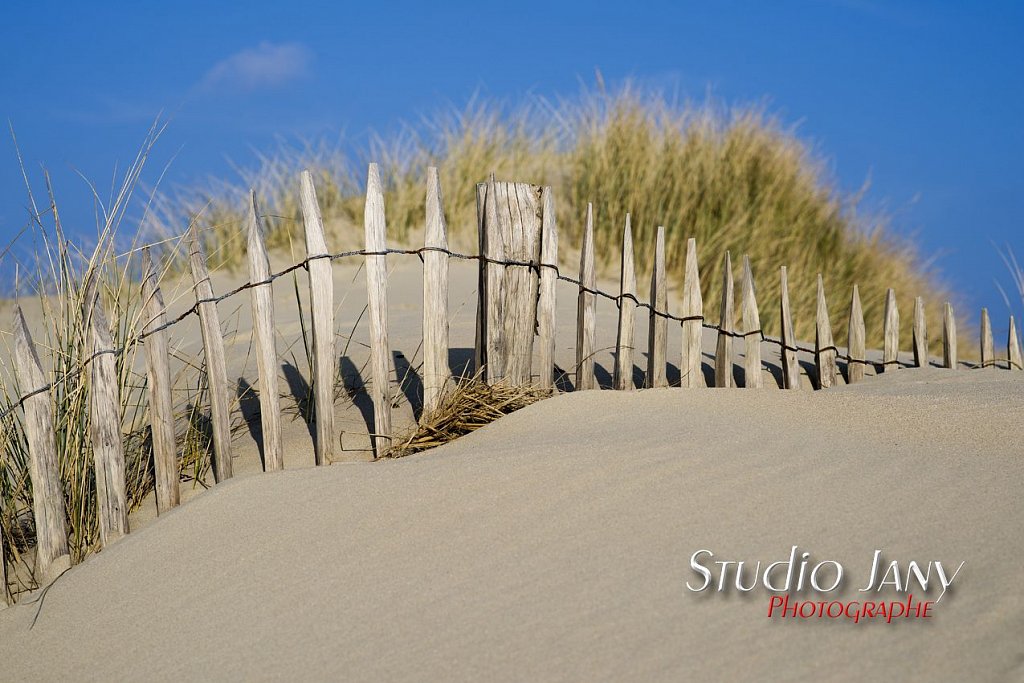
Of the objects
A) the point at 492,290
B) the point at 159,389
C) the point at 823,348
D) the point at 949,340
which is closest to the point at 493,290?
the point at 492,290

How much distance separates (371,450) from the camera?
361 centimetres

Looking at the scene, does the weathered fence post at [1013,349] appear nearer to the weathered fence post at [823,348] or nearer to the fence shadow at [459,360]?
the weathered fence post at [823,348]

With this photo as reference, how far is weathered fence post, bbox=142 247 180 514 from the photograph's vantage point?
3.20 meters

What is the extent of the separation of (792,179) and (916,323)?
443cm

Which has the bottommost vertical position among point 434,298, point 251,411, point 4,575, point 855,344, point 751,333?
point 4,575

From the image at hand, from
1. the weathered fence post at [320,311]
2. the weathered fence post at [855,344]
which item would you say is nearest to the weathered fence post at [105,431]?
the weathered fence post at [320,311]

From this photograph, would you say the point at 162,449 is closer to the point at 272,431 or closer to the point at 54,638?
the point at 272,431

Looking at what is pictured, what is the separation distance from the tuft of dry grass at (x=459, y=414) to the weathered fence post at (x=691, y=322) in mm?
1108

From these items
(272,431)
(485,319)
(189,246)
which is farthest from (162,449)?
(485,319)

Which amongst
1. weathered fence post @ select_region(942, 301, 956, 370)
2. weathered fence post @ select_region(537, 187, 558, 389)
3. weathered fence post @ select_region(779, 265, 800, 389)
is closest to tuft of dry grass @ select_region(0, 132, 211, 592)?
weathered fence post @ select_region(537, 187, 558, 389)

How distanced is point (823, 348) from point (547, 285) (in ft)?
6.24

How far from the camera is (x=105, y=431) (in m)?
3.13

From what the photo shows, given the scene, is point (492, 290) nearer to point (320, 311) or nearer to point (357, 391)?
point (320, 311)

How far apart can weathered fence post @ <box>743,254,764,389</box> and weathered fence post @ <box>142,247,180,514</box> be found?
2683 millimetres
